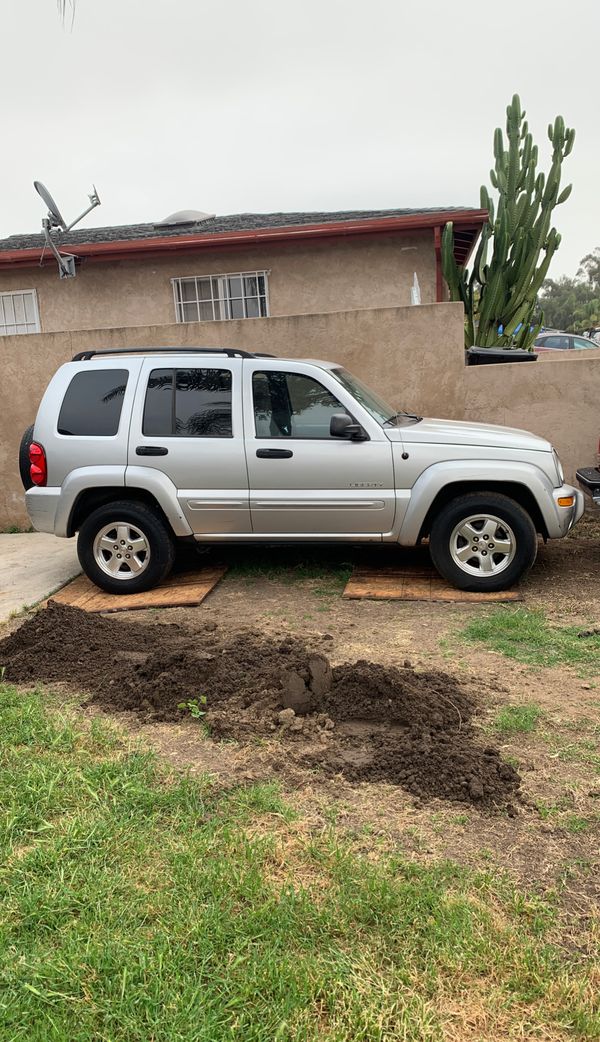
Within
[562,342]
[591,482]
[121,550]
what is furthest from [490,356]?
[562,342]

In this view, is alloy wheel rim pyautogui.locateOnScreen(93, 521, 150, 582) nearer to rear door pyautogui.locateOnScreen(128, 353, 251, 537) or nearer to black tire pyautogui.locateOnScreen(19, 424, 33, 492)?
rear door pyautogui.locateOnScreen(128, 353, 251, 537)

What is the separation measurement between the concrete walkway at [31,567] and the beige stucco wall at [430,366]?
8.36 ft

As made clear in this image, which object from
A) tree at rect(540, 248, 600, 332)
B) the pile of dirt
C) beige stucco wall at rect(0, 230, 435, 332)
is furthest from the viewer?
tree at rect(540, 248, 600, 332)

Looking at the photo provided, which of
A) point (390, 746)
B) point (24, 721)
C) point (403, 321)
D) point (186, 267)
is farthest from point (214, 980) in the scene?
point (186, 267)

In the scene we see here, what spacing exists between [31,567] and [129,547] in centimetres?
177

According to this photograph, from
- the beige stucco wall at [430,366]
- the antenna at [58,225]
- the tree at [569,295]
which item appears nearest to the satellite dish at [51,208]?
the antenna at [58,225]

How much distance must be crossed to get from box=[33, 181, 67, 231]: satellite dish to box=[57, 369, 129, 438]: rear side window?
7.32 meters

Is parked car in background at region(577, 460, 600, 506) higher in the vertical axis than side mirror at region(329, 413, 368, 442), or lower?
lower

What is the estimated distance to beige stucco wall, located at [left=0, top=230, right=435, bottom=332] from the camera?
12.9 m

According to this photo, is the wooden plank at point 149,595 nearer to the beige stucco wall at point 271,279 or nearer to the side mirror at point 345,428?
the side mirror at point 345,428

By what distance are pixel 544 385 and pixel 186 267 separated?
6.67m

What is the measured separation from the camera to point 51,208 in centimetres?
1316

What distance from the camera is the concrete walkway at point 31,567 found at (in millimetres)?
7175

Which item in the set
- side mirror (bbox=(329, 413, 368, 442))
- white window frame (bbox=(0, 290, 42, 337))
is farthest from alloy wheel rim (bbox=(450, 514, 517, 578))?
white window frame (bbox=(0, 290, 42, 337))
